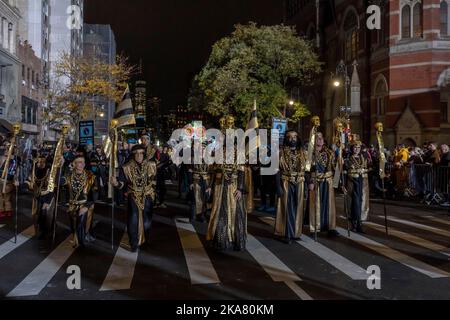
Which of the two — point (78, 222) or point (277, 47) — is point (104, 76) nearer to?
point (277, 47)

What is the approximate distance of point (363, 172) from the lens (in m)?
10.9

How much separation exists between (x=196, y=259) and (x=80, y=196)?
252 centimetres

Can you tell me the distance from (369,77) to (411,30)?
184 inches

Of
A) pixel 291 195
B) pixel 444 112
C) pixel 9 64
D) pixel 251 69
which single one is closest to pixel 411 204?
pixel 291 195

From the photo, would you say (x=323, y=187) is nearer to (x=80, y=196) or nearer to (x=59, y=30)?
(x=80, y=196)

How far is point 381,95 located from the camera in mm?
31562

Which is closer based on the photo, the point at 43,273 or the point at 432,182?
the point at 43,273

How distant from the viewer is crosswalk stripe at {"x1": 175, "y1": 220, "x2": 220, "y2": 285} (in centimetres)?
691

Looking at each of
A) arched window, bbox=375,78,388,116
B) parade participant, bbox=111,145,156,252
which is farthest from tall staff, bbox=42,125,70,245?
arched window, bbox=375,78,388,116

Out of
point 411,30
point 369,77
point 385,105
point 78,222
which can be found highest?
point 411,30

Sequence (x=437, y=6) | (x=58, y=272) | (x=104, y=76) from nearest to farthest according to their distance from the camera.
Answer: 1. (x=58, y=272)
2. (x=437, y=6)
3. (x=104, y=76)

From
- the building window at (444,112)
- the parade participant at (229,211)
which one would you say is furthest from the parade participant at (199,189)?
the building window at (444,112)

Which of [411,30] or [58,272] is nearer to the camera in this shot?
[58,272]
